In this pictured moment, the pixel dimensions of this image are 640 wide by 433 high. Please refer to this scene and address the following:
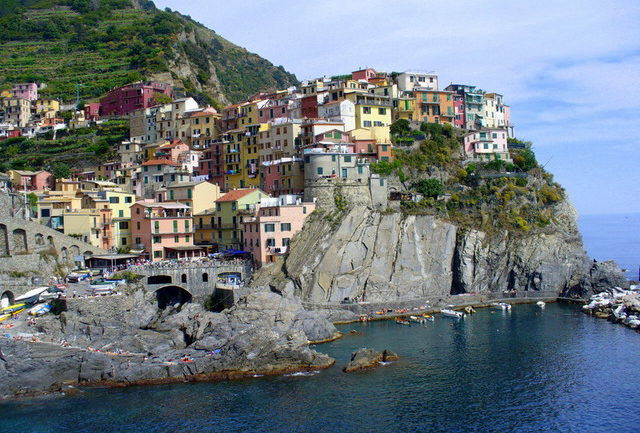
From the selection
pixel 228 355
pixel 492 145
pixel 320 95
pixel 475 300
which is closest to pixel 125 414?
pixel 228 355

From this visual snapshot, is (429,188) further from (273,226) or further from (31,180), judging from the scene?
(31,180)

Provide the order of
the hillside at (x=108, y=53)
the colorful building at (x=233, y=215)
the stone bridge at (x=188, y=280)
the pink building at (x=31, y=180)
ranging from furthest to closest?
the hillside at (x=108, y=53)
the pink building at (x=31, y=180)
the colorful building at (x=233, y=215)
the stone bridge at (x=188, y=280)

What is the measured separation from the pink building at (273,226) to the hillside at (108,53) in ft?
164

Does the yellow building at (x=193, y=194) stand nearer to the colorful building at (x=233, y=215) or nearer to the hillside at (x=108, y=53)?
the colorful building at (x=233, y=215)

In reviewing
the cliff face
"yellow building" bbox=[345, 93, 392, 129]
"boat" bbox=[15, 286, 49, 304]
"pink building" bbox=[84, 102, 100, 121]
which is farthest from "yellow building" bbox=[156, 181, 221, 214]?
"pink building" bbox=[84, 102, 100, 121]

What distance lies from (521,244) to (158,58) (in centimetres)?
7353

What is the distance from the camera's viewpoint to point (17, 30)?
462 ft

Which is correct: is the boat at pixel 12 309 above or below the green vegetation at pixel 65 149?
below

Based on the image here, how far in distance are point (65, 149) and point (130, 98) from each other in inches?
532

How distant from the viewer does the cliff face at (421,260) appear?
204 ft

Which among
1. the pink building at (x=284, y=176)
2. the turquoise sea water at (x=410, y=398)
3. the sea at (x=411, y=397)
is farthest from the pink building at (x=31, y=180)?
the turquoise sea water at (x=410, y=398)

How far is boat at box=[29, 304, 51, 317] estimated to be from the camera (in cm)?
5016

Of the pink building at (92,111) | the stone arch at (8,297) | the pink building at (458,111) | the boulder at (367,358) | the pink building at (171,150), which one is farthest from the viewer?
the pink building at (92,111)

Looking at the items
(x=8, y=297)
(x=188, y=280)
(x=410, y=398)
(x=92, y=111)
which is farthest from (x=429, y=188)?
(x=92, y=111)
